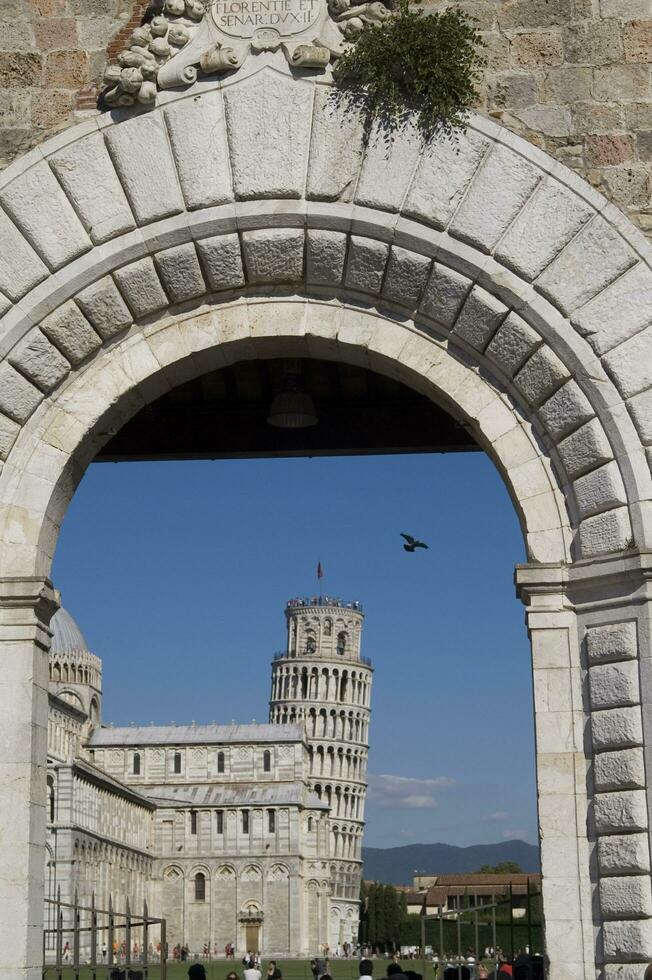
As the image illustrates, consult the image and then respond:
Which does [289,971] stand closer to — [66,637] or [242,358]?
[66,637]

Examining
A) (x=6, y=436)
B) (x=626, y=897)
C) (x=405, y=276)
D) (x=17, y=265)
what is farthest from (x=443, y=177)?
(x=626, y=897)

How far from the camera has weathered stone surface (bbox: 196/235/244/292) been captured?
1014 centimetres

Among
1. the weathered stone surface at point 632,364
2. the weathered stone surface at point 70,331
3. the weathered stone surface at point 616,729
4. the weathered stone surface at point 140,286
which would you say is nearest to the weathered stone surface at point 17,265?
the weathered stone surface at point 70,331

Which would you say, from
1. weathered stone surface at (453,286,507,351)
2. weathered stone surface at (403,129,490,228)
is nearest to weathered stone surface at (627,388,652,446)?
weathered stone surface at (453,286,507,351)

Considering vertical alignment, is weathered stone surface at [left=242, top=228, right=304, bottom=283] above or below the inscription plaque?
below

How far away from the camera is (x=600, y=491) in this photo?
31.1ft

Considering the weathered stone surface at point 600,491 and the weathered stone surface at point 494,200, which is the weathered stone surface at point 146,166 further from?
the weathered stone surface at point 600,491

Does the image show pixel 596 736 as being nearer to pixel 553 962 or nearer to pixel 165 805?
pixel 553 962

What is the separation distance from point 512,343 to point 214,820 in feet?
355

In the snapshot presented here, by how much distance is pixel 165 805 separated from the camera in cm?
11531

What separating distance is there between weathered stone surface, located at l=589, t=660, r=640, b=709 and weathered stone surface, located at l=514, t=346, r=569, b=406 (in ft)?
6.23

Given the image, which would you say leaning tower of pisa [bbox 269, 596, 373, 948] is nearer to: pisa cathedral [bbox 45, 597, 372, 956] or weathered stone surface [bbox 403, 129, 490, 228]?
pisa cathedral [bbox 45, 597, 372, 956]

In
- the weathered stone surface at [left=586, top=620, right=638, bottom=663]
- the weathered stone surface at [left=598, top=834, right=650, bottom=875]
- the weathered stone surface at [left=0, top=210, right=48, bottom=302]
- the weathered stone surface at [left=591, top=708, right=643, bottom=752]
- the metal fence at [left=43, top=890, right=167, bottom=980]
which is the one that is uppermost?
the weathered stone surface at [left=0, top=210, right=48, bottom=302]

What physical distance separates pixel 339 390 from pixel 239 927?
100493 mm
